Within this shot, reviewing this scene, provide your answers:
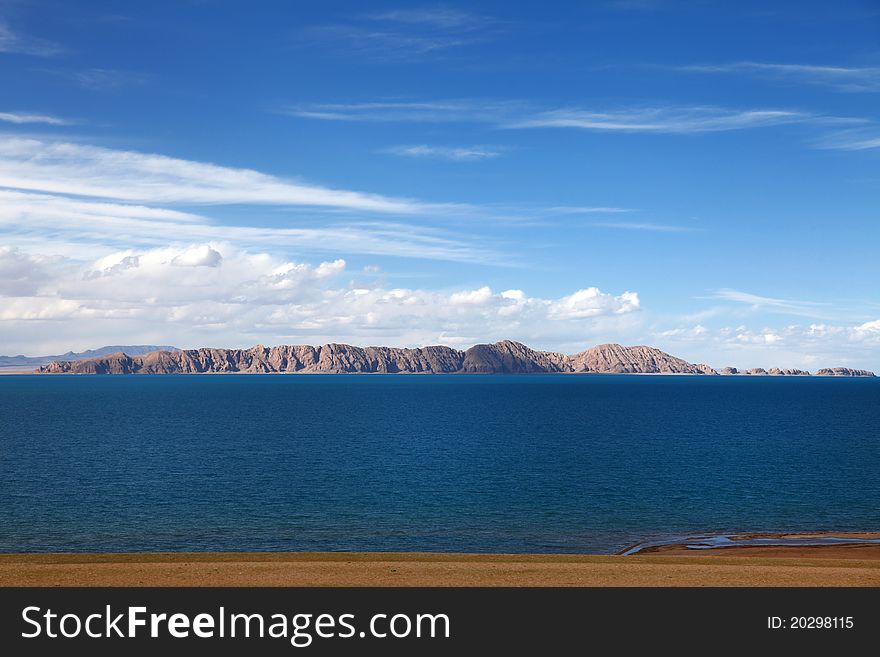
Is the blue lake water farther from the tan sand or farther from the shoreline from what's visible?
the tan sand

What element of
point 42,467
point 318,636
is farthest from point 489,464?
point 318,636

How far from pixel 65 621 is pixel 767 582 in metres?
20.9

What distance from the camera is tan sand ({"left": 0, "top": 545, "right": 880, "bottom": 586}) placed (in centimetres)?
2488

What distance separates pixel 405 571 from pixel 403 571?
73 mm

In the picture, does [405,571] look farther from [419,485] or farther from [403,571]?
[419,485]

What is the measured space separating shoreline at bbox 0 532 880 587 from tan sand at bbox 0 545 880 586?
33 millimetres

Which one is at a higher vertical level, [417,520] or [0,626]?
[0,626]

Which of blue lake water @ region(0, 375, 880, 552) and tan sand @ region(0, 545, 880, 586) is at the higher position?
tan sand @ region(0, 545, 880, 586)

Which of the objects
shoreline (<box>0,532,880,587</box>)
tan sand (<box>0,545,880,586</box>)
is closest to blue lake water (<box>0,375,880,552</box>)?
shoreline (<box>0,532,880,587</box>)

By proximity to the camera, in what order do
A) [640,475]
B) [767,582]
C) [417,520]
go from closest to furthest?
[767,582], [417,520], [640,475]

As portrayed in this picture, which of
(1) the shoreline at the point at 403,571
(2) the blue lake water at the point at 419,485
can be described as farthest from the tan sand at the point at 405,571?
(2) the blue lake water at the point at 419,485

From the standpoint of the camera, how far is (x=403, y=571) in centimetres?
2712

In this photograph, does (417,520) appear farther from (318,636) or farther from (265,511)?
(318,636)

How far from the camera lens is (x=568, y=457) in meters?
86.2
